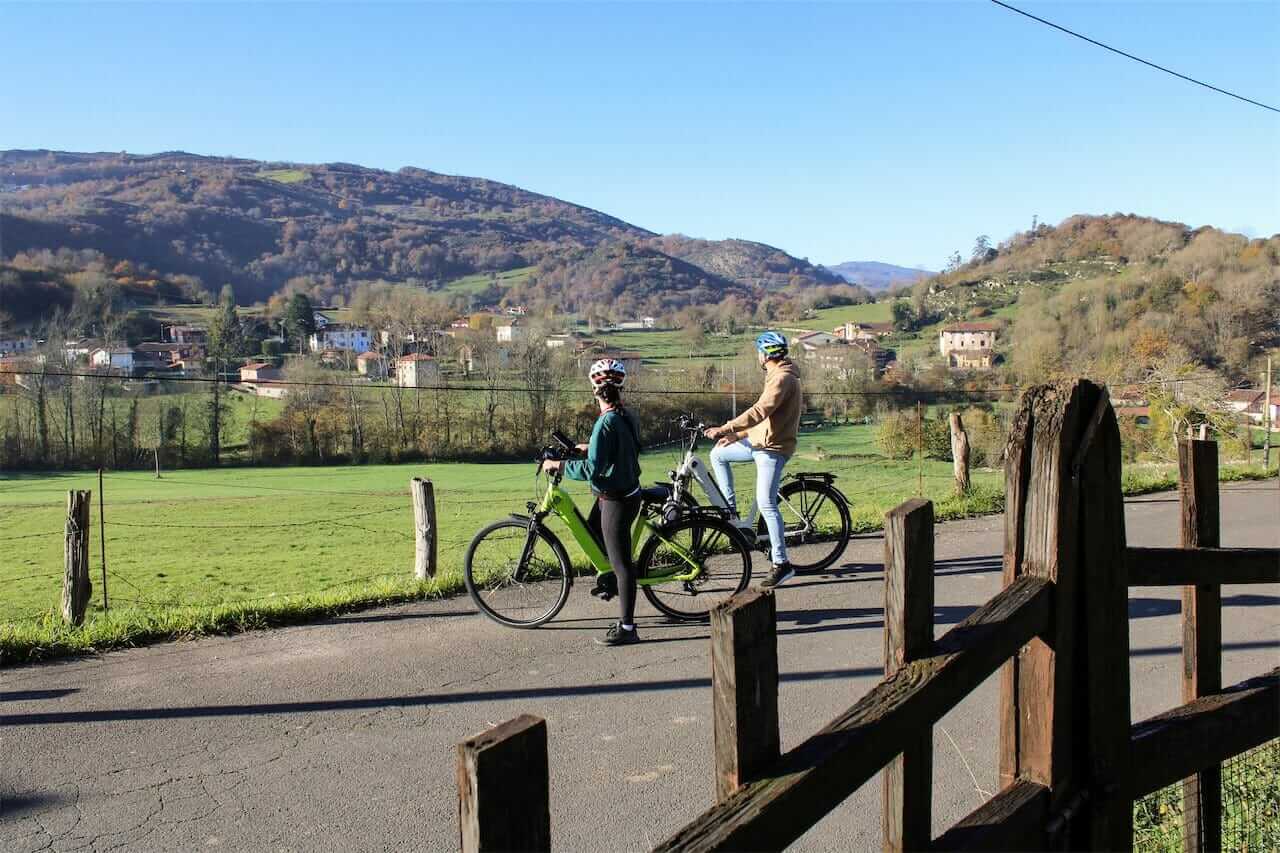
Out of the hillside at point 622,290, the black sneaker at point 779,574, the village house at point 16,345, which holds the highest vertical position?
the hillside at point 622,290

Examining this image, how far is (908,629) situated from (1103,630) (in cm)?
54

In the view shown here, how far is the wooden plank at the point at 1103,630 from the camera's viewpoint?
2105mm

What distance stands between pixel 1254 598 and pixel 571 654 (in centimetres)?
544

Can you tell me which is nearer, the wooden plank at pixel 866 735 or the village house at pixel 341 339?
the wooden plank at pixel 866 735

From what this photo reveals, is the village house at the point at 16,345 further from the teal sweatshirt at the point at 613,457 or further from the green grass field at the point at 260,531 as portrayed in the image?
the teal sweatshirt at the point at 613,457

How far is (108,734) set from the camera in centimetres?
509

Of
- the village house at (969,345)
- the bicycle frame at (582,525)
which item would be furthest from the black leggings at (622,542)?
the village house at (969,345)

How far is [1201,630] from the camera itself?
120 inches

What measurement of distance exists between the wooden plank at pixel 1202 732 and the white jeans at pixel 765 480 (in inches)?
204

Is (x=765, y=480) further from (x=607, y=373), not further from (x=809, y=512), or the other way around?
(x=607, y=373)

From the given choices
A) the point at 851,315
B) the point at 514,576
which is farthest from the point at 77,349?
the point at 514,576

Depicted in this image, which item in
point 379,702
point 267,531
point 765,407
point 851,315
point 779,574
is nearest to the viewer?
point 379,702

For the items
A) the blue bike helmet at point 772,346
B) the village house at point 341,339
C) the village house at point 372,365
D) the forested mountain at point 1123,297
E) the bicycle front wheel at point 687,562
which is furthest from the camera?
the village house at point 341,339

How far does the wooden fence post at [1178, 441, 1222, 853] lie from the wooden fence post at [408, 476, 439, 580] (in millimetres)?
6320
